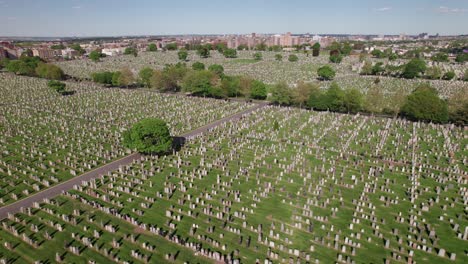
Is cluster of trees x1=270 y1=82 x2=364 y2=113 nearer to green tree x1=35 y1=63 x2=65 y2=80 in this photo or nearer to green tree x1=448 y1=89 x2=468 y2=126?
green tree x1=448 y1=89 x2=468 y2=126

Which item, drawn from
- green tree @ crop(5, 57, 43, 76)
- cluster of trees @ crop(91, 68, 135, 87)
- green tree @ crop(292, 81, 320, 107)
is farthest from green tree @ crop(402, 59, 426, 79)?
green tree @ crop(5, 57, 43, 76)

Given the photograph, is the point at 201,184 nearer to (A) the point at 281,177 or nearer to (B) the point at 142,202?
(B) the point at 142,202

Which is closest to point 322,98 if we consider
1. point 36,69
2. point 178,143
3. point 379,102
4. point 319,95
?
point 319,95

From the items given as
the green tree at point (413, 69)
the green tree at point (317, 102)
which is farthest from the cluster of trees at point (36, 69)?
the green tree at point (413, 69)

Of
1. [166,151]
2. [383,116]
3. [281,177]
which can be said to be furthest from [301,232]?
[383,116]

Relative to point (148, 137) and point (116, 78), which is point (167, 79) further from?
point (148, 137)

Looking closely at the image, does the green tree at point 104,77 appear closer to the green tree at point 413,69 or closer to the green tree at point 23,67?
the green tree at point 23,67
